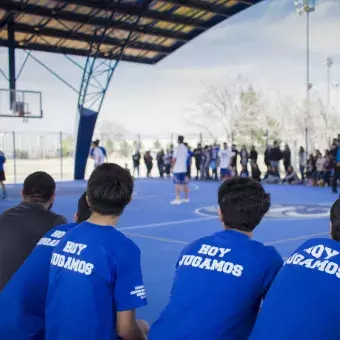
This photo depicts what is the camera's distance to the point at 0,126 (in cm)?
3369

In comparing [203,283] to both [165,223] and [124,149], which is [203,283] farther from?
[124,149]

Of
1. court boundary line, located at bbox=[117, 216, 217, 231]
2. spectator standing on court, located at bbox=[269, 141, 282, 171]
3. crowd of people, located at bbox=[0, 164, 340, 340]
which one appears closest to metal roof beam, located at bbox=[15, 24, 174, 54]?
spectator standing on court, located at bbox=[269, 141, 282, 171]

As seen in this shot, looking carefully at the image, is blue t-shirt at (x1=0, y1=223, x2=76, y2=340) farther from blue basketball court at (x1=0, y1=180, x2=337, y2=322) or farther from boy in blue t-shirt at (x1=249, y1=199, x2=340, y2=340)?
blue basketball court at (x1=0, y1=180, x2=337, y2=322)

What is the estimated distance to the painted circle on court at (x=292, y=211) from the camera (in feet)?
35.9

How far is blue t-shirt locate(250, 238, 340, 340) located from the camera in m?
1.95

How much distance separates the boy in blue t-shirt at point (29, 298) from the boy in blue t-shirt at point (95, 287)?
0.96 ft

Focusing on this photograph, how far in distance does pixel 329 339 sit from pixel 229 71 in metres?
54.0

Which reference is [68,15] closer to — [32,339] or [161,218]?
[161,218]

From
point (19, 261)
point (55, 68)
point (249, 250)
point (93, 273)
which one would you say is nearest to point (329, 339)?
point (249, 250)

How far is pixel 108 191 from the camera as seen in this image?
2.44 m

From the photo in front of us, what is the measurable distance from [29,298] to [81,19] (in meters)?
20.5

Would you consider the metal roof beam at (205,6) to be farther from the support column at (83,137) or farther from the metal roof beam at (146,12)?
the support column at (83,137)

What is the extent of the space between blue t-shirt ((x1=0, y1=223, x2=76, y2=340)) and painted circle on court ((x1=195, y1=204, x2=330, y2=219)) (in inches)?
336

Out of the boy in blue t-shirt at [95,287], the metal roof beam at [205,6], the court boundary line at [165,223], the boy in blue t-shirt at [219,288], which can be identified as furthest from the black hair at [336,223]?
A: the metal roof beam at [205,6]
